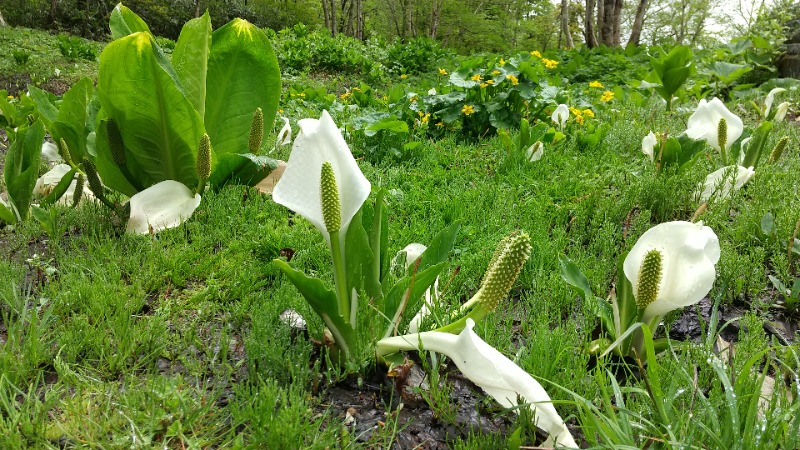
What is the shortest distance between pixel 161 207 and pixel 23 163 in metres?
0.59

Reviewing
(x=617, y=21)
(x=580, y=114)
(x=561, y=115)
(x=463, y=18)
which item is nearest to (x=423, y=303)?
(x=561, y=115)

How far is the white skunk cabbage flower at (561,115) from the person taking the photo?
11.8ft

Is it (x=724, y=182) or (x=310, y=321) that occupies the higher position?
(x=724, y=182)

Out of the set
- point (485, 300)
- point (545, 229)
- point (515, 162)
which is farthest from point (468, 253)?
point (515, 162)

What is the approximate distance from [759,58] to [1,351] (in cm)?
730

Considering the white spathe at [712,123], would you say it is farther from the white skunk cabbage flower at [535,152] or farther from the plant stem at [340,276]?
the plant stem at [340,276]

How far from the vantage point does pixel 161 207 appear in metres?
2.14

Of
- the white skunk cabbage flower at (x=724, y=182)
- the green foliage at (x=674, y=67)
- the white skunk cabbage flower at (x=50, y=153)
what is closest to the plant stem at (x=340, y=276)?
the white skunk cabbage flower at (x=724, y=182)

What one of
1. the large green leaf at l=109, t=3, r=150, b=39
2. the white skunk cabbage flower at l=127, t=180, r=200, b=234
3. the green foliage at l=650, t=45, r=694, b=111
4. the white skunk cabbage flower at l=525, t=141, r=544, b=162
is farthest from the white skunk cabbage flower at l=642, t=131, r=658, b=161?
the large green leaf at l=109, t=3, r=150, b=39

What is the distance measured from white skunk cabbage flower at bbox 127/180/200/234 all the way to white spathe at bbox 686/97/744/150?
227 centimetres

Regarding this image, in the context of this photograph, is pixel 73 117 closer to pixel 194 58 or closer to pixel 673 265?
pixel 194 58

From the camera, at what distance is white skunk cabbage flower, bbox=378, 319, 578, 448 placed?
1100mm

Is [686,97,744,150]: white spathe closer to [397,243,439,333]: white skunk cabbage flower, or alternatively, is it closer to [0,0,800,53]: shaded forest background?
[397,243,439,333]: white skunk cabbage flower

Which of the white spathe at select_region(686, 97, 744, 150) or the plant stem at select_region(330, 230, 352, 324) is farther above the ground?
the white spathe at select_region(686, 97, 744, 150)
